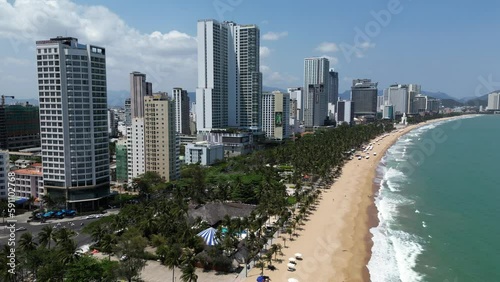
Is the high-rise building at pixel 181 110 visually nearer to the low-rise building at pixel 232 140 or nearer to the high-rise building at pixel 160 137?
the low-rise building at pixel 232 140

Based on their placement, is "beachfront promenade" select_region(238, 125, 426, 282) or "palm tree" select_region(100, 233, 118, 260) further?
"beachfront promenade" select_region(238, 125, 426, 282)

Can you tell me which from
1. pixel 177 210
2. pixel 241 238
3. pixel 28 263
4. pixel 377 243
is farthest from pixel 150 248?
pixel 377 243

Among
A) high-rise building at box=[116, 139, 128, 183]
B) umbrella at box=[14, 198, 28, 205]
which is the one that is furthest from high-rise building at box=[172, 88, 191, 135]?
umbrella at box=[14, 198, 28, 205]

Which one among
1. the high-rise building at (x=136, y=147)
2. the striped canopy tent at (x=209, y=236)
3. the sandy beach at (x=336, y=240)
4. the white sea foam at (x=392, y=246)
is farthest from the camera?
the high-rise building at (x=136, y=147)

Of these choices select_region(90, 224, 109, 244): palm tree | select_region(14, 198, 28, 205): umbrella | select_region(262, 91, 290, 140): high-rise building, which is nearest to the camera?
select_region(90, 224, 109, 244): palm tree

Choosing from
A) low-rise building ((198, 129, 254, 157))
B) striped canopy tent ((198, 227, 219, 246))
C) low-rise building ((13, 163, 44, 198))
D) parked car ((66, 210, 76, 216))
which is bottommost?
parked car ((66, 210, 76, 216))

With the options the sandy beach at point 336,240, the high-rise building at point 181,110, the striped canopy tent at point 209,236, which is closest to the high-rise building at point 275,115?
the high-rise building at point 181,110

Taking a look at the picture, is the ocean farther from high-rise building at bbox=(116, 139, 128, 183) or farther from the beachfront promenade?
high-rise building at bbox=(116, 139, 128, 183)
